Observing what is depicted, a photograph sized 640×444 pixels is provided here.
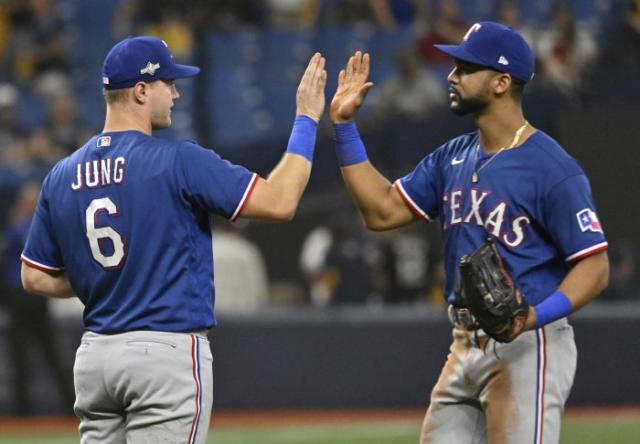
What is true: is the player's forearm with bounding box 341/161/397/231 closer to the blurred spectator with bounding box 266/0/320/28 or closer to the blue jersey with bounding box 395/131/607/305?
the blue jersey with bounding box 395/131/607/305

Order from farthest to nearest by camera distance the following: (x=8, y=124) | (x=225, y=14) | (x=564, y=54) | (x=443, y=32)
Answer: (x=225, y=14)
(x=443, y=32)
(x=8, y=124)
(x=564, y=54)

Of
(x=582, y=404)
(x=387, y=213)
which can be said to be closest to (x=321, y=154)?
(x=582, y=404)

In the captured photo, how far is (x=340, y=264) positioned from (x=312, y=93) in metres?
7.74

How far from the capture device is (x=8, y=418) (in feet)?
41.4

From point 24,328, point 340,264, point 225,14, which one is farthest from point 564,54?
point 24,328

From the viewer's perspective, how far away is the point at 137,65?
489 cm

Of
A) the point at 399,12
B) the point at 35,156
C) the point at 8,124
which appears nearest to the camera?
the point at 35,156

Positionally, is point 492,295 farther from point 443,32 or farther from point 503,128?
point 443,32

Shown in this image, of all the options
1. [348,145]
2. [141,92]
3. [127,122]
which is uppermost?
[141,92]

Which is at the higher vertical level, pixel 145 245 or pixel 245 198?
pixel 245 198

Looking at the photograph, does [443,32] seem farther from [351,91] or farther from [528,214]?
[528,214]

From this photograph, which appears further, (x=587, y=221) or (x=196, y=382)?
(x=587, y=221)

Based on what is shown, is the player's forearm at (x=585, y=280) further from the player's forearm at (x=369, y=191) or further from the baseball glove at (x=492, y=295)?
the player's forearm at (x=369, y=191)

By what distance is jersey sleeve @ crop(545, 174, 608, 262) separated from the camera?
5.01 m
